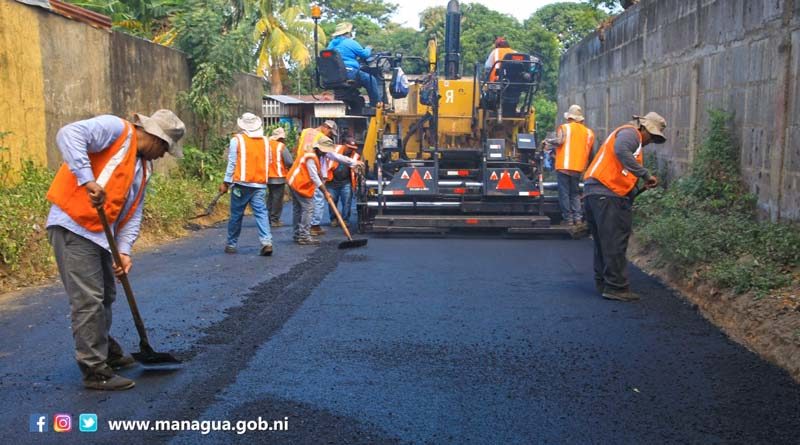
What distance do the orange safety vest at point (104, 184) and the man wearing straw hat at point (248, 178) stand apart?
5.14 m

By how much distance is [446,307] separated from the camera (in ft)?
23.4

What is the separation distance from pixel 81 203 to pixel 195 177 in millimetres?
11357

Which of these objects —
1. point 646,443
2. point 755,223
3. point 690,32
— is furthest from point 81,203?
point 690,32

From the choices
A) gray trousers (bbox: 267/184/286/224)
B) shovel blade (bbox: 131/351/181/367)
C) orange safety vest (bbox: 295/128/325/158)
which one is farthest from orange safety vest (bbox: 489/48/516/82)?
shovel blade (bbox: 131/351/181/367)

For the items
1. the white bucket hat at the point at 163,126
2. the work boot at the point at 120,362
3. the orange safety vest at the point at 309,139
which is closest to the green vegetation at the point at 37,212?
the orange safety vest at the point at 309,139

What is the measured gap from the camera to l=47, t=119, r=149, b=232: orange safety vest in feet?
15.5

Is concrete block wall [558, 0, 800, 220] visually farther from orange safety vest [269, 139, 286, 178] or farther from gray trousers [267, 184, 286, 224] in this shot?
gray trousers [267, 184, 286, 224]

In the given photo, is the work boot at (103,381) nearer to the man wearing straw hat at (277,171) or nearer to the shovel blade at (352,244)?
the shovel blade at (352,244)

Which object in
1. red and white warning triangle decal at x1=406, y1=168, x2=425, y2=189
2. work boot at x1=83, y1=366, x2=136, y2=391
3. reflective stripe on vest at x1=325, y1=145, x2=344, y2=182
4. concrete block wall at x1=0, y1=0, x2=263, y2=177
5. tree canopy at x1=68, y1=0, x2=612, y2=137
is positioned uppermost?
tree canopy at x1=68, y1=0, x2=612, y2=137

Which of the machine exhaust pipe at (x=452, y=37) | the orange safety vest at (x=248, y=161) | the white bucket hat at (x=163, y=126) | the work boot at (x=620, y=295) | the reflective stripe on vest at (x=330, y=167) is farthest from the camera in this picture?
the machine exhaust pipe at (x=452, y=37)

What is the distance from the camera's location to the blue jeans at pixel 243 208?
10055mm

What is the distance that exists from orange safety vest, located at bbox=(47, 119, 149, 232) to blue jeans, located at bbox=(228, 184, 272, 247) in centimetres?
516

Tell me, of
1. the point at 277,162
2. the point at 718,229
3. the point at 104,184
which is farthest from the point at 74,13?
the point at 718,229

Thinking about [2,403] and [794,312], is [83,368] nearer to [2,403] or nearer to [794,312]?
[2,403]
